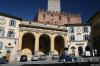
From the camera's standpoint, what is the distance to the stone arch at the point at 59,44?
5550 cm

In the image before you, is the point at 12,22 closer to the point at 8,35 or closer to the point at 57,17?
the point at 8,35

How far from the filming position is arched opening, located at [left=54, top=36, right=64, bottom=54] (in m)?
55.6

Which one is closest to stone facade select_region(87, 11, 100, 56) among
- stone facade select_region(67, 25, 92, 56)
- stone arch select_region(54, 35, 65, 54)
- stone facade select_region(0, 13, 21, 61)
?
stone facade select_region(67, 25, 92, 56)

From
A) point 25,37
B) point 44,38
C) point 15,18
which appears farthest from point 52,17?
point 15,18

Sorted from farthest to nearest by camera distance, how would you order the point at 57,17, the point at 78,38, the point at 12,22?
the point at 57,17, the point at 78,38, the point at 12,22

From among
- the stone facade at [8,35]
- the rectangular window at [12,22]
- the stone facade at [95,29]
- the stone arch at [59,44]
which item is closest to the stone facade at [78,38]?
the stone facade at [95,29]

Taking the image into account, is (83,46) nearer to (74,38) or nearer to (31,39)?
(74,38)

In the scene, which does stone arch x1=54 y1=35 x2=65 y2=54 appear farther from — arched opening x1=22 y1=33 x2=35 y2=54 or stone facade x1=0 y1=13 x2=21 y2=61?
stone facade x1=0 y1=13 x2=21 y2=61

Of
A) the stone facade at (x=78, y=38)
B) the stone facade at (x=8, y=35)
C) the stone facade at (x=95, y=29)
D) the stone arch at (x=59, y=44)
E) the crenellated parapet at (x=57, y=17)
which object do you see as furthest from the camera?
the crenellated parapet at (x=57, y=17)

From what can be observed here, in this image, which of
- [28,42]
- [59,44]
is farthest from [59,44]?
[28,42]

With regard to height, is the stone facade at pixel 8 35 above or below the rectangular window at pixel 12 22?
below

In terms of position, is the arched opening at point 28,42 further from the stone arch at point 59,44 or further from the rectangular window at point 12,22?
the stone arch at point 59,44

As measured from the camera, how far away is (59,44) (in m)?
57.5

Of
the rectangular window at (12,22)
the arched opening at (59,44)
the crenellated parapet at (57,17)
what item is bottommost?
the arched opening at (59,44)
